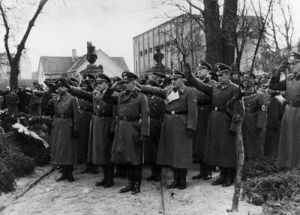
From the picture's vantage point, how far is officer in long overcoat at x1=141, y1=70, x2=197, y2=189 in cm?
761

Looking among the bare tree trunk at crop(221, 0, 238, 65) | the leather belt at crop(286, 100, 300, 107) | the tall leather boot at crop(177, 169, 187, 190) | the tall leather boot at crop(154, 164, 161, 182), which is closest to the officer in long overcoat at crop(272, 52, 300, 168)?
the leather belt at crop(286, 100, 300, 107)

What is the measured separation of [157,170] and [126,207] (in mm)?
2115

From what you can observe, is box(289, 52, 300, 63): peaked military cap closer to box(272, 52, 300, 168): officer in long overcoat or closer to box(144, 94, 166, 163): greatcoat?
box(272, 52, 300, 168): officer in long overcoat

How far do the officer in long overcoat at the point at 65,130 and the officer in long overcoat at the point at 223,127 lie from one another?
258 cm

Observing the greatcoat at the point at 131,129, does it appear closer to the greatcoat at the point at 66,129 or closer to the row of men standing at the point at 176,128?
the row of men standing at the point at 176,128

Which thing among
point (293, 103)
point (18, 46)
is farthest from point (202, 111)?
point (18, 46)

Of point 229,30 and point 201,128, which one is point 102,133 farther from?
point 229,30

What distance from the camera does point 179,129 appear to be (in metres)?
7.66

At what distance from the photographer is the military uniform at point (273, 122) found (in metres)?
10.3

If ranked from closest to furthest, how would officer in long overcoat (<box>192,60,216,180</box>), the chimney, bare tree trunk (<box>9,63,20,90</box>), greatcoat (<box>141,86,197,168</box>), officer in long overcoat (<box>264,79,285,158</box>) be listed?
greatcoat (<box>141,86,197,168</box>) → officer in long overcoat (<box>192,60,216,180</box>) → officer in long overcoat (<box>264,79,285,158</box>) → bare tree trunk (<box>9,63,20,90</box>) → the chimney

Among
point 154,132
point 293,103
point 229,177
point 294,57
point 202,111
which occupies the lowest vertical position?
point 229,177

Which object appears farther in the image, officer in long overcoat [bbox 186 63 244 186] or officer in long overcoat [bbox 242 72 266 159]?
officer in long overcoat [bbox 242 72 266 159]

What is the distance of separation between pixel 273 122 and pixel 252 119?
1.42 m

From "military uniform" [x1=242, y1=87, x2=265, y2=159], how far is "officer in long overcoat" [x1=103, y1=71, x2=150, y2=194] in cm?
188
